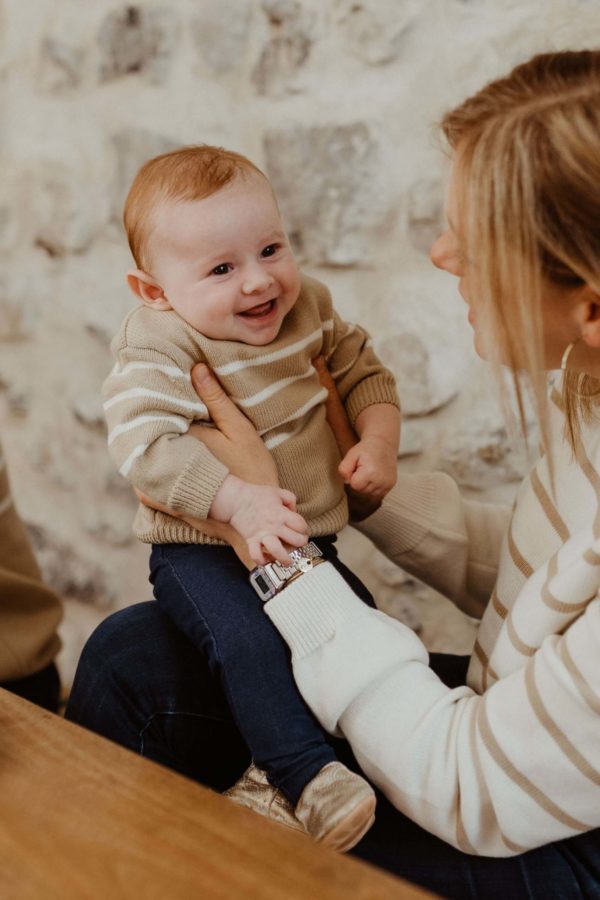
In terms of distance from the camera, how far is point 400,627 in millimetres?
955

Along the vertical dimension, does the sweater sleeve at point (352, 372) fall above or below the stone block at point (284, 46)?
below

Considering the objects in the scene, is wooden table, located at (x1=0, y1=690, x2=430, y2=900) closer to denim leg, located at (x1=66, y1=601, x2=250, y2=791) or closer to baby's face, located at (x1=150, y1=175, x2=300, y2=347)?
denim leg, located at (x1=66, y1=601, x2=250, y2=791)

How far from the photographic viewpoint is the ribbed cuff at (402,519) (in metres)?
→ 1.27

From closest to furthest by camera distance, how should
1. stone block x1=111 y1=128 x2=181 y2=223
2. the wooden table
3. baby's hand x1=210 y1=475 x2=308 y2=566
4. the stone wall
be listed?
1. the wooden table
2. baby's hand x1=210 y1=475 x2=308 y2=566
3. the stone wall
4. stone block x1=111 y1=128 x2=181 y2=223

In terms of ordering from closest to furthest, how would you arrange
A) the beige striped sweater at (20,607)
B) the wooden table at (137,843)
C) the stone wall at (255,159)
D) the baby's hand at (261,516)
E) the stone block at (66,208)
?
the wooden table at (137,843) < the baby's hand at (261,516) < the beige striped sweater at (20,607) < the stone wall at (255,159) < the stone block at (66,208)

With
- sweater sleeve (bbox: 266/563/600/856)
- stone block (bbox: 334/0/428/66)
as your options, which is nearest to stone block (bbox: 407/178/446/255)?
stone block (bbox: 334/0/428/66)

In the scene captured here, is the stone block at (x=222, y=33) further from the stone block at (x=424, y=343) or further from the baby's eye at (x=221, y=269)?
the baby's eye at (x=221, y=269)

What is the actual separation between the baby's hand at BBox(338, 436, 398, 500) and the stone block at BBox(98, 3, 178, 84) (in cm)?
101

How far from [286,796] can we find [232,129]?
1233 mm

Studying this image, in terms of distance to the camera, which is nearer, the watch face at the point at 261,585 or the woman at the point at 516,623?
the woman at the point at 516,623

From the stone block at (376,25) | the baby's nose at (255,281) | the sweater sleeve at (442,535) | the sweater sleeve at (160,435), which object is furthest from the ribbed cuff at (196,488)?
the stone block at (376,25)

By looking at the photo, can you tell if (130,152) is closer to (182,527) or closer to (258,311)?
(258,311)

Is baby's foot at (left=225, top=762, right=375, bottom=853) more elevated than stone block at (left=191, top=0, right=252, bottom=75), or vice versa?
stone block at (left=191, top=0, right=252, bottom=75)

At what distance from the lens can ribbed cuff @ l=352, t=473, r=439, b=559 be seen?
4.17 feet
